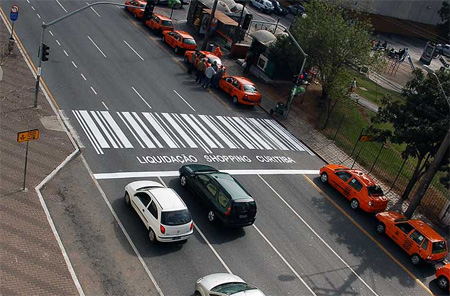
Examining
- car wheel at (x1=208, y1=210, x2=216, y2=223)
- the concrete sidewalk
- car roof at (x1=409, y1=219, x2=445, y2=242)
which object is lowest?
the concrete sidewalk

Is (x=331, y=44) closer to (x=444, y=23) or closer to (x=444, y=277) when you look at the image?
(x=444, y=277)

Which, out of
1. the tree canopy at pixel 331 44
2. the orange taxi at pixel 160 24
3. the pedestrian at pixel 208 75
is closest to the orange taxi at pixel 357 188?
the tree canopy at pixel 331 44

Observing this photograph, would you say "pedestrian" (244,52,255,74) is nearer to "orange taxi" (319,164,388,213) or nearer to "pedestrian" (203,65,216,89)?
"pedestrian" (203,65,216,89)

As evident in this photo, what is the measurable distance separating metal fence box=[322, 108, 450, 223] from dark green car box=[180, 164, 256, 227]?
11.3m

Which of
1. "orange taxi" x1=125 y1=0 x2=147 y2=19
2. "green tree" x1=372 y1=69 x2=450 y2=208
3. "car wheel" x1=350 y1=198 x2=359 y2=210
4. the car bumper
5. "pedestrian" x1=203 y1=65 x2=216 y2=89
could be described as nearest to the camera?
the car bumper

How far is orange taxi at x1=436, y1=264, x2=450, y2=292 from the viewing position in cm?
2012

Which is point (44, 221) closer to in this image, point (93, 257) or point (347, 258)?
point (93, 257)

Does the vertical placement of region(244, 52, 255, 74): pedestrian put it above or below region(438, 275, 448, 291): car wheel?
above

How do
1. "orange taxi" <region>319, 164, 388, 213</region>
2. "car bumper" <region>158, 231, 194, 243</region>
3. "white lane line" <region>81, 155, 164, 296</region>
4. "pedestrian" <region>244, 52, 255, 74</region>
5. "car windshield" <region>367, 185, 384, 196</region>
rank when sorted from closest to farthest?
"white lane line" <region>81, 155, 164, 296</region> → "car bumper" <region>158, 231, 194, 243</region> → "orange taxi" <region>319, 164, 388, 213</region> → "car windshield" <region>367, 185, 384, 196</region> → "pedestrian" <region>244, 52, 255, 74</region>

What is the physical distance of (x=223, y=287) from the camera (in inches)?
606

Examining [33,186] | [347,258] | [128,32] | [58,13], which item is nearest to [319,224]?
[347,258]

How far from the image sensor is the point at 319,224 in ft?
75.0

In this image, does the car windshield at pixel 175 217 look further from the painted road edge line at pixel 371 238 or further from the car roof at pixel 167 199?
the painted road edge line at pixel 371 238

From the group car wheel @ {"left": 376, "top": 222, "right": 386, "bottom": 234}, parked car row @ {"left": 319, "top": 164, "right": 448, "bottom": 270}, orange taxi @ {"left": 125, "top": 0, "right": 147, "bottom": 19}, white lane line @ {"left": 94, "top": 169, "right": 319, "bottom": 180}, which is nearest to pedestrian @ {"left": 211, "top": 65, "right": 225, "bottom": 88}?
white lane line @ {"left": 94, "top": 169, "right": 319, "bottom": 180}
